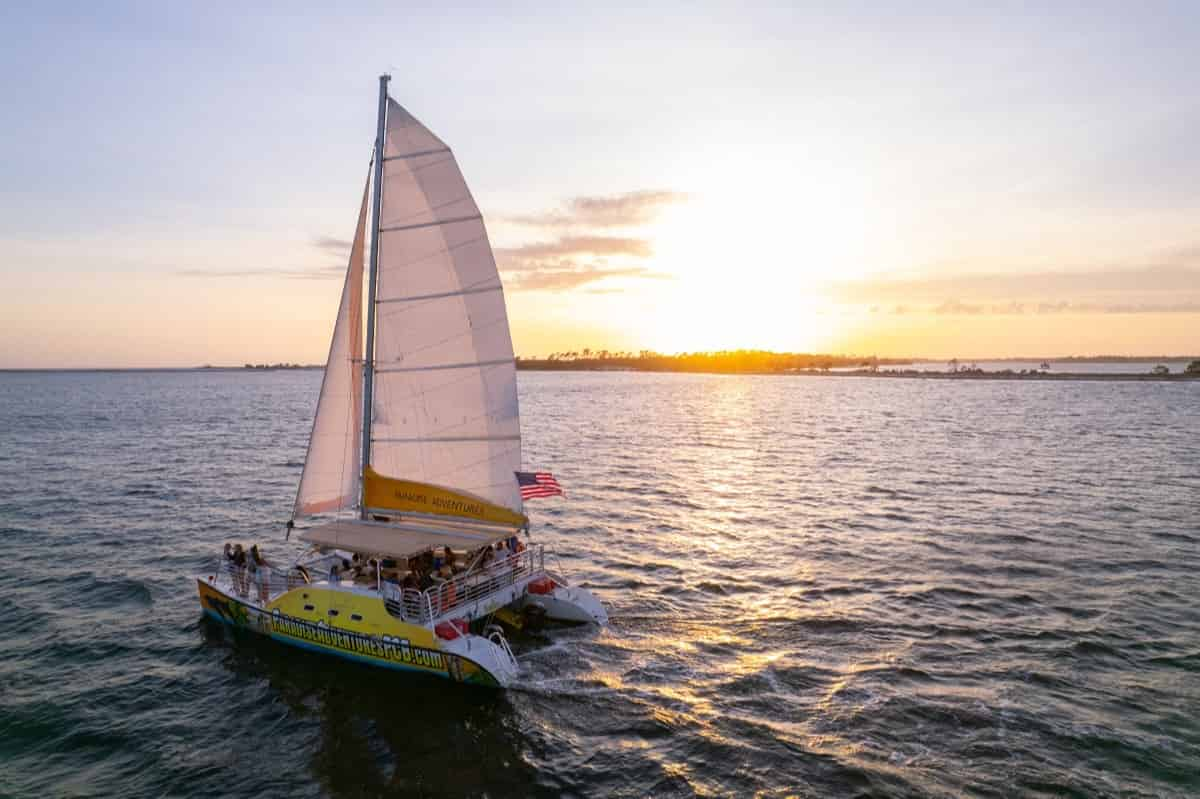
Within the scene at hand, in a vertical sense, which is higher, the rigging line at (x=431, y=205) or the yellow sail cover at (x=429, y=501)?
the rigging line at (x=431, y=205)

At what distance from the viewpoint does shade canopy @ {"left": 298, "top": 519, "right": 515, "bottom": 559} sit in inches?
728

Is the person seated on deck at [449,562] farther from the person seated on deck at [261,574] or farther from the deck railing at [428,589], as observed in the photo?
the person seated on deck at [261,574]

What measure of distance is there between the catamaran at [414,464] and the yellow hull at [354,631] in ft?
0.15

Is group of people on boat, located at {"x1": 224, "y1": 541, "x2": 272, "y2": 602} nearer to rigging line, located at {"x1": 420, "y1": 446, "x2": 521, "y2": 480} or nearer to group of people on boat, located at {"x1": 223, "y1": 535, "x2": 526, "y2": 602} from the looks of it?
group of people on boat, located at {"x1": 223, "y1": 535, "x2": 526, "y2": 602}

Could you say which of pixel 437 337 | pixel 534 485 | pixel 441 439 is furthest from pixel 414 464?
pixel 437 337

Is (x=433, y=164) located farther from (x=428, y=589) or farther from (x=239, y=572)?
(x=239, y=572)

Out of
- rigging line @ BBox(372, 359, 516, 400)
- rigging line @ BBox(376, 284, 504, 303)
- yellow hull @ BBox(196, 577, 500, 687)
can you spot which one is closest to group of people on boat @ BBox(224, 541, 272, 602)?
yellow hull @ BBox(196, 577, 500, 687)

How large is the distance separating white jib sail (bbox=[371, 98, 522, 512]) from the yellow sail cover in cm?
24

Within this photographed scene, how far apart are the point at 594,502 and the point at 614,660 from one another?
73.2ft

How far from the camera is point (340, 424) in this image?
21484 mm

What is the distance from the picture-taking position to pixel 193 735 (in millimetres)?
16156

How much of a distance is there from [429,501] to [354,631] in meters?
4.06

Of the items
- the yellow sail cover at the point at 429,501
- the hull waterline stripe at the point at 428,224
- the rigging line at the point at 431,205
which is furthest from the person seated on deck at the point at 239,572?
the rigging line at the point at 431,205

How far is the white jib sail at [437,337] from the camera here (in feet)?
62.1
